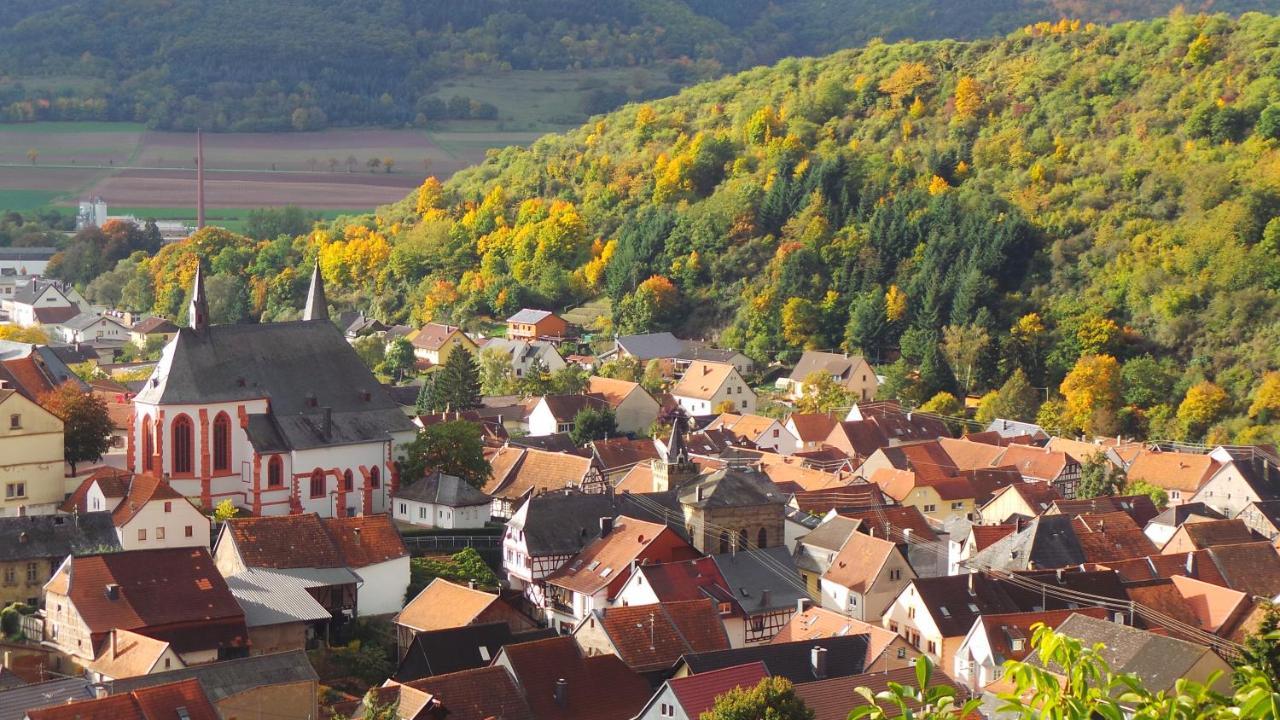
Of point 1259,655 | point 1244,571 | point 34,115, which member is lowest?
point 34,115

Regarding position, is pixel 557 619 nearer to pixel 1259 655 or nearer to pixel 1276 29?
pixel 1259 655

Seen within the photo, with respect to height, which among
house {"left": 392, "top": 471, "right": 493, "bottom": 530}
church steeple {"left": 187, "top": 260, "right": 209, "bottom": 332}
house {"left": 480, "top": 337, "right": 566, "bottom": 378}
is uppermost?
church steeple {"left": 187, "top": 260, "right": 209, "bottom": 332}

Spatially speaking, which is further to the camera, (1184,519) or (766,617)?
(1184,519)

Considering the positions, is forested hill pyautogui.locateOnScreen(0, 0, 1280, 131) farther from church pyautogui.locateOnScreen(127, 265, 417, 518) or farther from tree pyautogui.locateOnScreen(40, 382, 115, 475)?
tree pyautogui.locateOnScreen(40, 382, 115, 475)

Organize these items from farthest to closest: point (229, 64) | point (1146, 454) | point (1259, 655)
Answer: point (229, 64) < point (1146, 454) < point (1259, 655)

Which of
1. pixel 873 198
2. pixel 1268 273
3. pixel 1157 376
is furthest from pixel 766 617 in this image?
pixel 873 198

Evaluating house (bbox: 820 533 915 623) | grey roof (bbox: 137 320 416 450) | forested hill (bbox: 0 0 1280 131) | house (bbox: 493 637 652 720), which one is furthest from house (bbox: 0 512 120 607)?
forested hill (bbox: 0 0 1280 131)

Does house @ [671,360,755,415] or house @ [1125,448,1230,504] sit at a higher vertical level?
house @ [1125,448,1230,504]

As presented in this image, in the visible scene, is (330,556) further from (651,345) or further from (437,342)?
(437,342)
